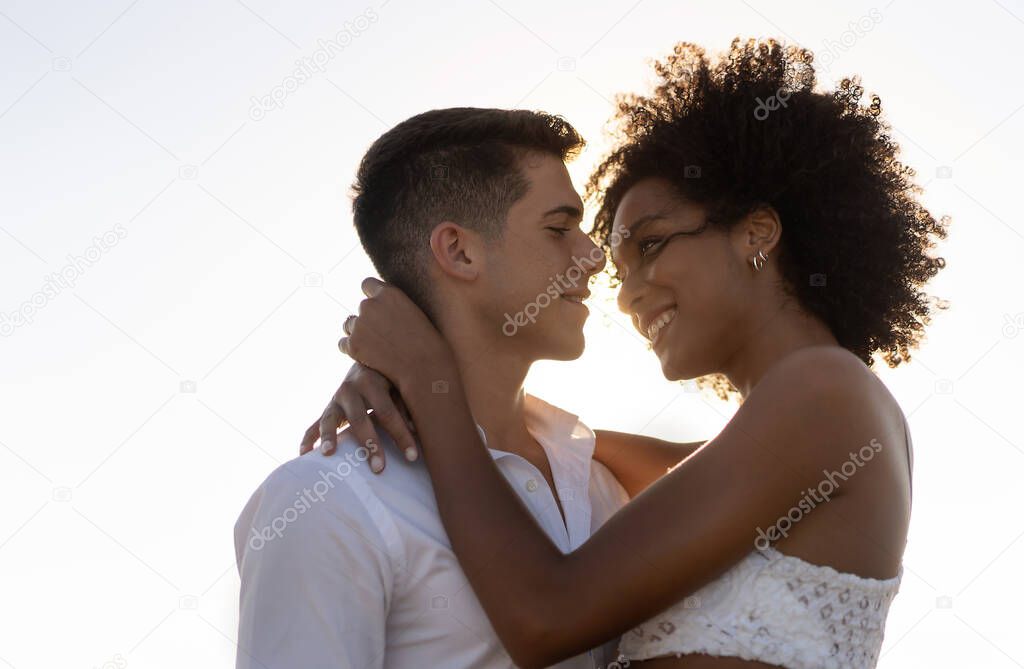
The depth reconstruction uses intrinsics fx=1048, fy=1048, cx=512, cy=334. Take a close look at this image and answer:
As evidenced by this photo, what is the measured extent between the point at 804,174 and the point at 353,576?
176 centimetres

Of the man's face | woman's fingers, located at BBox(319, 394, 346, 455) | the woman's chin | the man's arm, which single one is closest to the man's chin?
the man's face

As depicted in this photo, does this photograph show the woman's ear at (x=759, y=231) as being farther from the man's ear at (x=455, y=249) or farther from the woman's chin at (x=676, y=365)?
the man's ear at (x=455, y=249)

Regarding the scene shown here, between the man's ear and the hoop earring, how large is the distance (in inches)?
33.3

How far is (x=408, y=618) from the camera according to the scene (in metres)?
2.68

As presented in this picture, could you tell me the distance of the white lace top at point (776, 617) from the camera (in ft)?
8.71

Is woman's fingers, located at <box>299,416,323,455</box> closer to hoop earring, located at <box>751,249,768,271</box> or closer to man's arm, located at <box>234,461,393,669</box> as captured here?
man's arm, located at <box>234,461,393,669</box>

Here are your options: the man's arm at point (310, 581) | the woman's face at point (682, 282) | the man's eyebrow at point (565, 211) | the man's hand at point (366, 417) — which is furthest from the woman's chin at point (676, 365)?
the man's arm at point (310, 581)

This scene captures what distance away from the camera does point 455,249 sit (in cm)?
334

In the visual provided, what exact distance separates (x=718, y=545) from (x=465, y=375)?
1.01m

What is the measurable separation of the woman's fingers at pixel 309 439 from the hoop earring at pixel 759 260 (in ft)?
4.45

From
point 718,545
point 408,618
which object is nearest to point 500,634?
point 408,618

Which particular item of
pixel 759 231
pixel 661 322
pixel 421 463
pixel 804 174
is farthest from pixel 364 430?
pixel 804 174

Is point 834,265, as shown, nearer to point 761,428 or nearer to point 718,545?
point 761,428

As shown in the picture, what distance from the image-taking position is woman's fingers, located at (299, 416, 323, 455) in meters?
3.00
